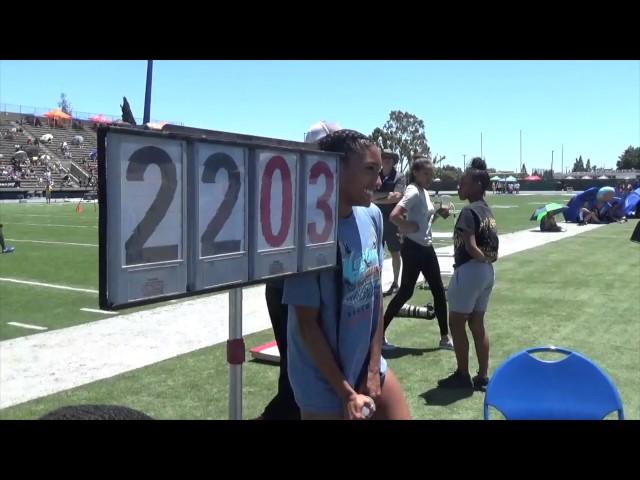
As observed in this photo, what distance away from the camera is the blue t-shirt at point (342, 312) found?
2.24 m

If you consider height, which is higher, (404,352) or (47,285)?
(47,285)

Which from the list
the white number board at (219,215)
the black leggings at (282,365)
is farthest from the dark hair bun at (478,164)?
the white number board at (219,215)

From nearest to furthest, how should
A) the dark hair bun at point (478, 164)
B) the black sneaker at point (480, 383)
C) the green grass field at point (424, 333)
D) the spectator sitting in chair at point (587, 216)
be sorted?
the green grass field at point (424, 333)
the black sneaker at point (480, 383)
the dark hair bun at point (478, 164)
the spectator sitting in chair at point (587, 216)

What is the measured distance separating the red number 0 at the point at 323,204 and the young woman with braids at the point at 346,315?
5.3 inches

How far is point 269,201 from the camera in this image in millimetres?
1837

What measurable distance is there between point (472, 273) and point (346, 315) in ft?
9.30

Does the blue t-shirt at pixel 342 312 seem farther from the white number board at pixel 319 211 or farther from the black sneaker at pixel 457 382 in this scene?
the black sneaker at pixel 457 382

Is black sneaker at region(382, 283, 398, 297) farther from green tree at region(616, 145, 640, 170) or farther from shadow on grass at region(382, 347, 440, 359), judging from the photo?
green tree at region(616, 145, 640, 170)

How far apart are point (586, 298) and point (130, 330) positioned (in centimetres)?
635

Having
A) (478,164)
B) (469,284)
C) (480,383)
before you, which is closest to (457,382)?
(480,383)

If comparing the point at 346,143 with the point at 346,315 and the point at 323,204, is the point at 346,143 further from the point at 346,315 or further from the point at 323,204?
the point at 346,315
